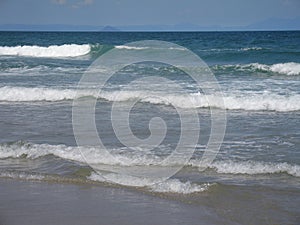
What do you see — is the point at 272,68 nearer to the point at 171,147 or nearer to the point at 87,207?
the point at 171,147

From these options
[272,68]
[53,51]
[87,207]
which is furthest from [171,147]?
[53,51]

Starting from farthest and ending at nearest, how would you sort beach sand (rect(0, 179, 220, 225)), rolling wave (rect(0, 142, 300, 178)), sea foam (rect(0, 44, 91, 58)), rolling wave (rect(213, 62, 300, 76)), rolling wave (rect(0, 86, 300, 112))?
sea foam (rect(0, 44, 91, 58))
rolling wave (rect(213, 62, 300, 76))
rolling wave (rect(0, 86, 300, 112))
rolling wave (rect(0, 142, 300, 178))
beach sand (rect(0, 179, 220, 225))

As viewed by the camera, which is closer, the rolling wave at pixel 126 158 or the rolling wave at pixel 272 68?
the rolling wave at pixel 126 158

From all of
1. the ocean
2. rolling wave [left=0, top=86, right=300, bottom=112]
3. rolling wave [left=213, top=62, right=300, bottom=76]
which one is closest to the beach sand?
the ocean

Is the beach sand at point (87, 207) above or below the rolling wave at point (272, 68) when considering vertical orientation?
below

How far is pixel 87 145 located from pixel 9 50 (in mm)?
27064

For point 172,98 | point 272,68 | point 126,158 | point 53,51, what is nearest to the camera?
point 126,158

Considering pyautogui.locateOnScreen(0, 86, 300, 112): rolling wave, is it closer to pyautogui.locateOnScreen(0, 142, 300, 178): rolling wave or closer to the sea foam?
pyautogui.locateOnScreen(0, 142, 300, 178): rolling wave

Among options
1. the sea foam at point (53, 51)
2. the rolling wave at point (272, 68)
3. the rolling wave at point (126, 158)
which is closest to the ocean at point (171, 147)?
the rolling wave at point (126, 158)

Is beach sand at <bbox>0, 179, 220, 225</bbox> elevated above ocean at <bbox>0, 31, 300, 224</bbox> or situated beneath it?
situated beneath

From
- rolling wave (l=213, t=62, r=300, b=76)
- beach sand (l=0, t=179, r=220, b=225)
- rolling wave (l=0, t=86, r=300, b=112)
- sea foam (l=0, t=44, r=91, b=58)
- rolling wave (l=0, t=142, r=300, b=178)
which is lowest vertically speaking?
beach sand (l=0, t=179, r=220, b=225)

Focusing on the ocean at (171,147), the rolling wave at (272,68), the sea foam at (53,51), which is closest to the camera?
the ocean at (171,147)

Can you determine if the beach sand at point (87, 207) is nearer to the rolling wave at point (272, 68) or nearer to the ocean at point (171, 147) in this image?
the ocean at point (171, 147)

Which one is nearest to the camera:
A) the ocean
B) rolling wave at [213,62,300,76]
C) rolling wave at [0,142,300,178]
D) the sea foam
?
the ocean
